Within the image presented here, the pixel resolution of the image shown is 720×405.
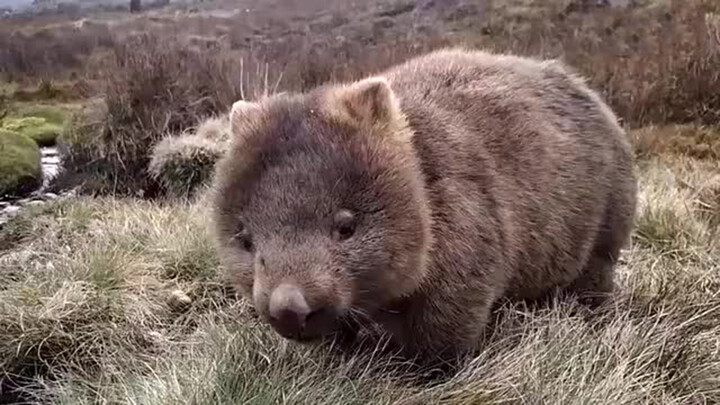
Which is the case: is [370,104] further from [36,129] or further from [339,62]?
[36,129]

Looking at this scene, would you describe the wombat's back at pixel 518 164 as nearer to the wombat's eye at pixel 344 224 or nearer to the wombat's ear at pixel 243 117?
the wombat's eye at pixel 344 224

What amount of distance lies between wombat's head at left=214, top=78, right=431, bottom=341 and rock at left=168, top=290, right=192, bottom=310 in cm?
167

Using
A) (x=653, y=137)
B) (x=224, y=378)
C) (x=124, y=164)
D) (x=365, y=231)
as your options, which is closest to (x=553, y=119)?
(x=365, y=231)

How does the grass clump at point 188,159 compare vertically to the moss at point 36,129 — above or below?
above

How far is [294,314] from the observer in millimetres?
2367

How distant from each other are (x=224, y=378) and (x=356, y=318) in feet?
1.65

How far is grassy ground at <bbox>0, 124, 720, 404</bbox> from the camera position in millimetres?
2992

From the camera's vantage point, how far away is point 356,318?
2.78m

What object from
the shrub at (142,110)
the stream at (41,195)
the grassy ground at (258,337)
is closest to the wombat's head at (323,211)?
the grassy ground at (258,337)

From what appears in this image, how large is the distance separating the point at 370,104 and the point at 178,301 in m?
1.97

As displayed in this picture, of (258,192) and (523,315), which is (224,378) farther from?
(523,315)

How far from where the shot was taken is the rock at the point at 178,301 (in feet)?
14.5

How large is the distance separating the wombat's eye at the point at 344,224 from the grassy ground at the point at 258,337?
1.91 feet

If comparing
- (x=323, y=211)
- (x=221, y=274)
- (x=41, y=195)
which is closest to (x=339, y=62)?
(x=41, y=195)
